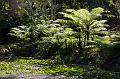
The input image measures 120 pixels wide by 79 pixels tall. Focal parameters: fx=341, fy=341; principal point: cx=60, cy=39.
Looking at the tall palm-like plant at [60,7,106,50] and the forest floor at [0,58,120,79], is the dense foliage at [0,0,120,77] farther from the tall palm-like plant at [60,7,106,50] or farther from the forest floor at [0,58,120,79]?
the forest floor at [0,58,120,79]

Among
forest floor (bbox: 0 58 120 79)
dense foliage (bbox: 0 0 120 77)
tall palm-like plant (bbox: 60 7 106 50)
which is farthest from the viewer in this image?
tall palm-like plant (bbox: 60 7 106 50)

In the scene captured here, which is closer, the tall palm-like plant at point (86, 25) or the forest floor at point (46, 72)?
the forest floor at point (46, 72)

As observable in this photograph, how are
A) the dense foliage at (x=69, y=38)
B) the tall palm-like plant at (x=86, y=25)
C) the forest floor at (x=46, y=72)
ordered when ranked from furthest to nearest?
the tall palm-like plant at (x=86, y=25) → the dense foliage at (x=69, y=38) → the forest floor at (x=46, y=72)

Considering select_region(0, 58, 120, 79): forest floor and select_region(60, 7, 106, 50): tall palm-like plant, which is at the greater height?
select_region(60, 7, 106, 50): tall palm-like plant

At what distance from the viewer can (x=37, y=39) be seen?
2905 cm

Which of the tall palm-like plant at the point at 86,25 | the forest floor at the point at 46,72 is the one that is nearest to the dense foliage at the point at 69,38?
the tall palm-like plant at the point at 86,25

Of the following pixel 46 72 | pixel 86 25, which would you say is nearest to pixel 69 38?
pixel 86 25

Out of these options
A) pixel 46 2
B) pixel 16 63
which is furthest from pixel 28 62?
pixel 46 2

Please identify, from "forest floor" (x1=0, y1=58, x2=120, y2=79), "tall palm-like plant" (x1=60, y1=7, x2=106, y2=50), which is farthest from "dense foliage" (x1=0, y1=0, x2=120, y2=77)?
"forest floor" (x1=0, y1=58, x2=120, y2=79)

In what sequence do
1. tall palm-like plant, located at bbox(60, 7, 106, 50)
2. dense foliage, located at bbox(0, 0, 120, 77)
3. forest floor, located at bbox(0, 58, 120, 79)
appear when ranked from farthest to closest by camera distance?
1. tall palm-like plant, located at bbox(60, 7, 106, 50)
2. dense foliage, located at bbox(0, 0, 120, 77)
3. forest floor, located at bbox(0, 58, 120, 79)

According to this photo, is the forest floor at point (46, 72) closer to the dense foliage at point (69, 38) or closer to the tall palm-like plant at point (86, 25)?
the dense foliage at point (69, 38)

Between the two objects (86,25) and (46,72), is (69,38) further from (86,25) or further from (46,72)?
(46,72)

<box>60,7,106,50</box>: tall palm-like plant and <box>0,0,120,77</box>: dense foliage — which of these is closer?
<box>0,0,120,77</box>: dense foliage

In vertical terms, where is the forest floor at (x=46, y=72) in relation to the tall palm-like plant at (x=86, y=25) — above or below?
below
